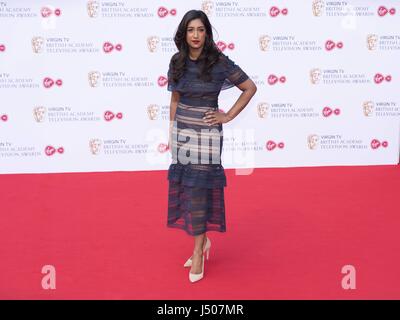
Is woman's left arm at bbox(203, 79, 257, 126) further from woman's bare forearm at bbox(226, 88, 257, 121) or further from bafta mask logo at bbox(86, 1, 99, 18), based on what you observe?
bafta mask logo at bbox(86, 1, 99, 18)

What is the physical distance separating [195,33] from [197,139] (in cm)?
59

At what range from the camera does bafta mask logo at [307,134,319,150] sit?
5.34 metres

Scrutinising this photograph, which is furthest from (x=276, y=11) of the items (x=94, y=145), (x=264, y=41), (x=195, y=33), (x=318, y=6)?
(x=195, y=33)

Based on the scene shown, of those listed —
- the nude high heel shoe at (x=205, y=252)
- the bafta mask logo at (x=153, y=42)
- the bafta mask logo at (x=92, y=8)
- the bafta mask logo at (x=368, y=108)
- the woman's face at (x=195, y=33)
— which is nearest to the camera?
the woman's face at (x=195, y=33)

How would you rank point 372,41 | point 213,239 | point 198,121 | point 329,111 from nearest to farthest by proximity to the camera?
point 198,121 → point 213,239 → point 372,41 → point 329,111

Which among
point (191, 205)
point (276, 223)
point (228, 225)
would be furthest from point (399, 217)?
point (191, 205)

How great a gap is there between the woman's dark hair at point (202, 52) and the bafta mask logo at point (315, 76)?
2.70 m

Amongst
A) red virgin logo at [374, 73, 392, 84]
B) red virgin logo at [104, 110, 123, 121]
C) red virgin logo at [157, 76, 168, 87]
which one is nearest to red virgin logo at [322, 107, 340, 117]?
red virgin logo at [374, 73, 392, 84]

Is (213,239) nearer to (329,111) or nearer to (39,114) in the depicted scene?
(329,111)

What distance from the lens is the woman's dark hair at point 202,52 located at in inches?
105

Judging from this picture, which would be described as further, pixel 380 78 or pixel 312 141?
pixel 312 141

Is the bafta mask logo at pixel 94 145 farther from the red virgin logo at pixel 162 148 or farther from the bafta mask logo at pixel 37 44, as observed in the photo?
the bafta mask logo at pixel 37 44

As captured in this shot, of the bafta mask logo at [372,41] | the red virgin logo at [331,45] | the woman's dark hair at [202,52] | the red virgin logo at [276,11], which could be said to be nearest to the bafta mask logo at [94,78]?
the red virgin logo at [276,11]

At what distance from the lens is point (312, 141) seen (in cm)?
534
